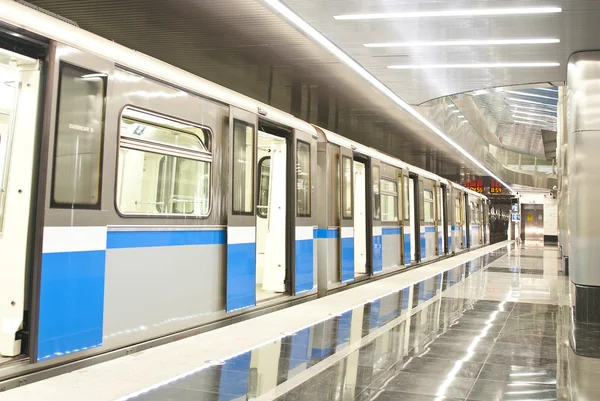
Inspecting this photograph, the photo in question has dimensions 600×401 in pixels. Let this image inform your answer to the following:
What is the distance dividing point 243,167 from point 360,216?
541cm

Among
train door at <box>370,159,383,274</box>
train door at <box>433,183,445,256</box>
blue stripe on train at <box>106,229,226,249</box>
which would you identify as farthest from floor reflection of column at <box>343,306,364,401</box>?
train door at <box>433,183,445,256</box>

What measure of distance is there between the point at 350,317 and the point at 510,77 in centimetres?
452

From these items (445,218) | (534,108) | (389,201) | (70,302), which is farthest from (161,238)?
(534,108)

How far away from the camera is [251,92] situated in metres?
11.4

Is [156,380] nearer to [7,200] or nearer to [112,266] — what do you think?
[112,266]

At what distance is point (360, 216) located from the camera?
1158cm

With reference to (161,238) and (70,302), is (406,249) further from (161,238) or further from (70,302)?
(70,302)

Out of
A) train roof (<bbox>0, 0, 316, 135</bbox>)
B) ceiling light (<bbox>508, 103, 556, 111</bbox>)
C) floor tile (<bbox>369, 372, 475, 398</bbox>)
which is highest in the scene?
ceiling light (<bbox>508, 103, 556, 111</bbox>)

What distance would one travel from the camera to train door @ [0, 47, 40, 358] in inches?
158

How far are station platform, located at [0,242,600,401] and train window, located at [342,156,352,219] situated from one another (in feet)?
6.75

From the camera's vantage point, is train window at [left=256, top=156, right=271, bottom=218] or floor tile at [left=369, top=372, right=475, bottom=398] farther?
train window at [left=256, top=156, right=271, bottom=218]

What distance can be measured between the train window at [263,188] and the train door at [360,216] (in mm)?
2620

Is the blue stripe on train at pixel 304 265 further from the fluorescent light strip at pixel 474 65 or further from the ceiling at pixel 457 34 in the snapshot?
the fluorescent light strip at pixel 474 65

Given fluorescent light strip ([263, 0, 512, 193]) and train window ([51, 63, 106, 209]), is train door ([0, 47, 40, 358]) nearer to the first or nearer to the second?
train window ([51, 63, 106, 209])
